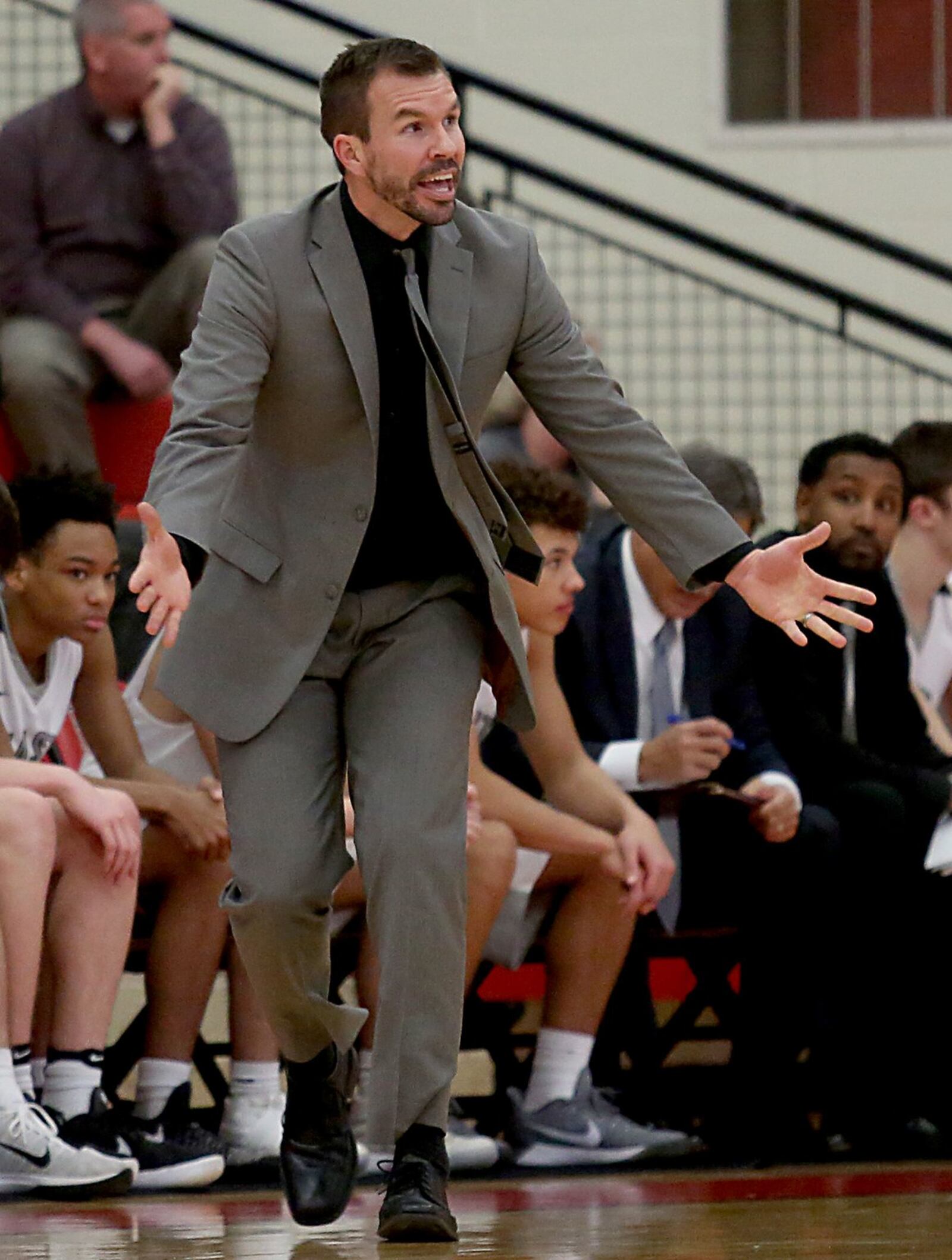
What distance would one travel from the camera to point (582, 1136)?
4.62 meters

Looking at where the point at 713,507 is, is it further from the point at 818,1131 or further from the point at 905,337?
the point at 905,337

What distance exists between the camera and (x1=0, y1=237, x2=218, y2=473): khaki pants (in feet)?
18.5

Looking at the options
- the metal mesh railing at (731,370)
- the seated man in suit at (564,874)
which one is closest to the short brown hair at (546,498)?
the seated man in suit at (564,874)

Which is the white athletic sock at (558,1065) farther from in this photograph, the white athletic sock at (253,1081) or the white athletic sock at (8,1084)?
the white athletic sock at (8,1084)

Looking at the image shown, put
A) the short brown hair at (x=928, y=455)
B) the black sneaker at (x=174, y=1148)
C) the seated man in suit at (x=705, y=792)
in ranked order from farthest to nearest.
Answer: the short brown hair at (x=928, y=455) < the seated man in suit at (x=705, y=792) < the black sneaker at (x=174, y=1148)

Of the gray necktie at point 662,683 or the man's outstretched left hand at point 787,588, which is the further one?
the gray necktie at point 662,683

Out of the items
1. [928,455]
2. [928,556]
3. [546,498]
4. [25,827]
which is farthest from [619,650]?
[25,827]

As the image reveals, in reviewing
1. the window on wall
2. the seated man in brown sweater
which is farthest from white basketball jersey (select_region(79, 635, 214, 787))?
the window on wall

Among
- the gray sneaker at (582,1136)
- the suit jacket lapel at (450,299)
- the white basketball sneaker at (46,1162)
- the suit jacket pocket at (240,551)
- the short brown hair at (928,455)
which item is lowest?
the gray sneaker at (582,1136)

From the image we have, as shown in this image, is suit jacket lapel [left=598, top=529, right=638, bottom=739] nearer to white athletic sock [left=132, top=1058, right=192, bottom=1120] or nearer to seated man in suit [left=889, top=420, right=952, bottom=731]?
seated man in suit [left=889, top=420, right=952, bottom=731]

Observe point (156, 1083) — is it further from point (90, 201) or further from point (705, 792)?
point (90, 201)

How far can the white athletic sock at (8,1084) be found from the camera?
3867mm

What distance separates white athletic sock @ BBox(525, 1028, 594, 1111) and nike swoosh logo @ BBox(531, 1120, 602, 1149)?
47 mm

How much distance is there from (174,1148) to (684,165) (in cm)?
420
